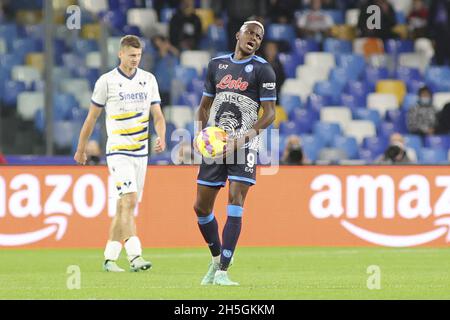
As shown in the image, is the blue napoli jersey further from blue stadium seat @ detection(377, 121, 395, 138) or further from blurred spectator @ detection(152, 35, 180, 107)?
blue stadium seat @ detection(377, 121, 395, 138)

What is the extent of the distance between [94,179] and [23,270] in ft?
12.7

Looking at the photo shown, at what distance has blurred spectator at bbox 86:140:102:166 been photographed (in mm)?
17266

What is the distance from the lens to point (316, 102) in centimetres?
2139

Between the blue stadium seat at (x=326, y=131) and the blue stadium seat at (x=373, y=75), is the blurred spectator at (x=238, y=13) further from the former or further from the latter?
the blue stadium seat at (x=373, y=75)

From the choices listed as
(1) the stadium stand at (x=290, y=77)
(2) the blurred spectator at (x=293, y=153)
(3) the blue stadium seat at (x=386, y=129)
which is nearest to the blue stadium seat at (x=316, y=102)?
(1) the stadium stand at (x=290, y=77)

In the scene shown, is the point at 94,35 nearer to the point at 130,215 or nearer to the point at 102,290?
the point at 130,215

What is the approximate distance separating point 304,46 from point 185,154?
512 centimetres

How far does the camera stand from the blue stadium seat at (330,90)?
850 inches

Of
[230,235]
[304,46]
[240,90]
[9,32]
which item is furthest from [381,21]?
[230,235]

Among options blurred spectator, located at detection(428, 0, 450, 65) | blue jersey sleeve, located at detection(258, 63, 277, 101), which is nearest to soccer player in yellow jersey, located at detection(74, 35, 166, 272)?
blue jersey sleeve, located at detection(258, 63, 277, 101)

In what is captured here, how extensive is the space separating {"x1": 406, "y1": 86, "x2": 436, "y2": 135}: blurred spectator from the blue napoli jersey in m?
10.4

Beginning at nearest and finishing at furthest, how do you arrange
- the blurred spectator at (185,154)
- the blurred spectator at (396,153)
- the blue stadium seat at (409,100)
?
the blurred spectator at (185,154), the blurred spectator at (396,153), the blue stadium seat at (409,100)

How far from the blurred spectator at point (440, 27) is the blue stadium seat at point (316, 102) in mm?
2263
